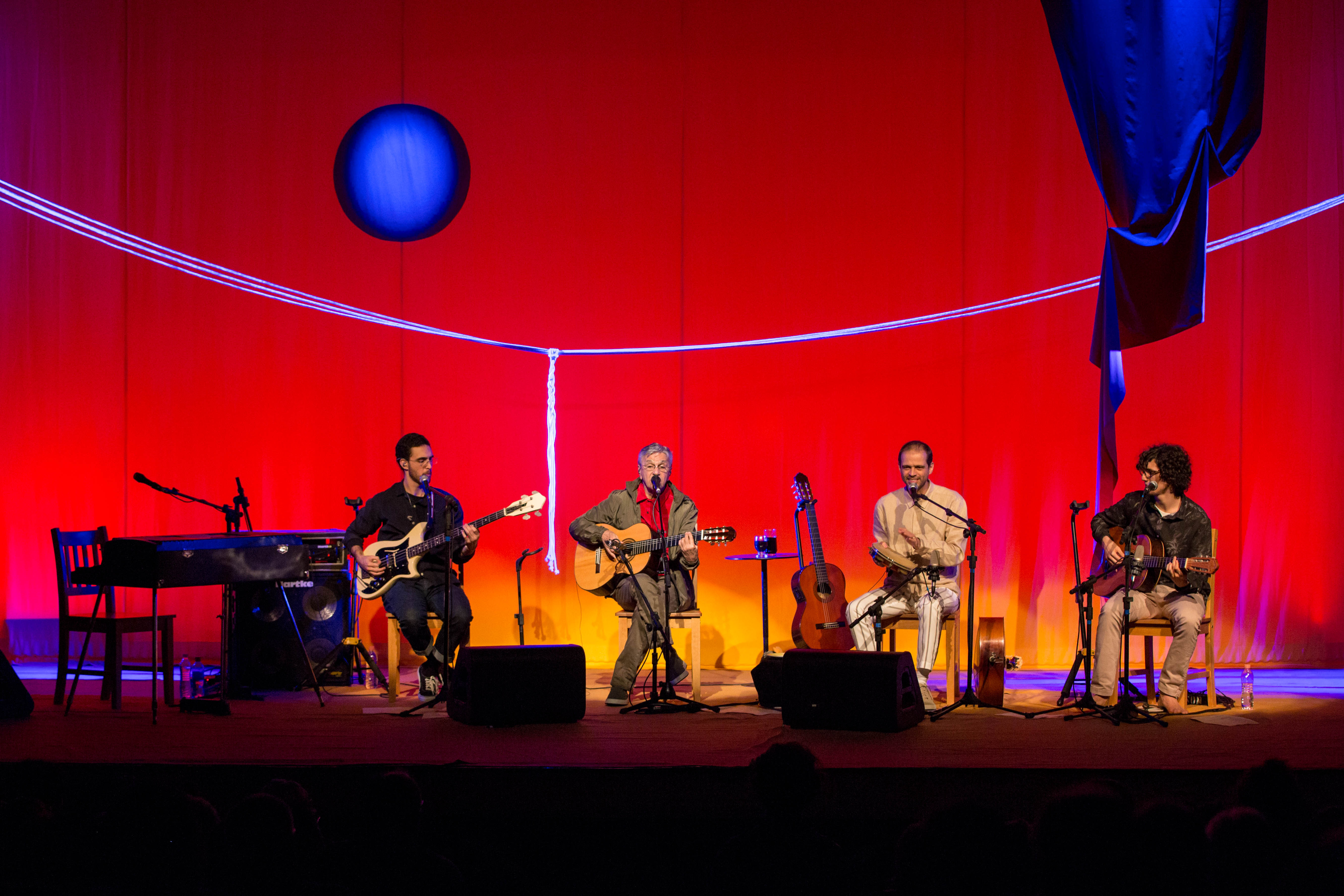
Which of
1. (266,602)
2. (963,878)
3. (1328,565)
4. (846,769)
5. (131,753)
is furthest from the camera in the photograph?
(1328,565)

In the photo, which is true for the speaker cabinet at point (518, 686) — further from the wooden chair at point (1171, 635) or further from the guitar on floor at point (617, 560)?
the wooden chair at point (1171, 635)

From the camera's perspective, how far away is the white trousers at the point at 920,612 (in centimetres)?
527

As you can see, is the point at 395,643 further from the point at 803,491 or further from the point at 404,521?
the point at 803,491

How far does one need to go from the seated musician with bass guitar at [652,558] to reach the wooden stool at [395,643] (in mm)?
812

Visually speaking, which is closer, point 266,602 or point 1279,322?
point 266,602

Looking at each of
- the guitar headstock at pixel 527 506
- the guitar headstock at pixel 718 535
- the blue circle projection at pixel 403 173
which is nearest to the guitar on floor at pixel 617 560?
the guitar headstock at pixel 718 535

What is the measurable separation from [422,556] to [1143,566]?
3383 mm

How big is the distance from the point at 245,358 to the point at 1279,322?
20.0 feet

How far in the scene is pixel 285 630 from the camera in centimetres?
567

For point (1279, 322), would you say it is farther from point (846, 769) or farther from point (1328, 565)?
point (846, 769)

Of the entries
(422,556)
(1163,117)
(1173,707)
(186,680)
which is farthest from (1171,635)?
(186,680)

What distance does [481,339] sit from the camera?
6.79m

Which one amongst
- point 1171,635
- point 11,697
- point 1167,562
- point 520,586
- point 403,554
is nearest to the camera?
point 11,697

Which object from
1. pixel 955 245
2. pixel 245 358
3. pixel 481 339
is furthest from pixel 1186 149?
pixel 245 358
